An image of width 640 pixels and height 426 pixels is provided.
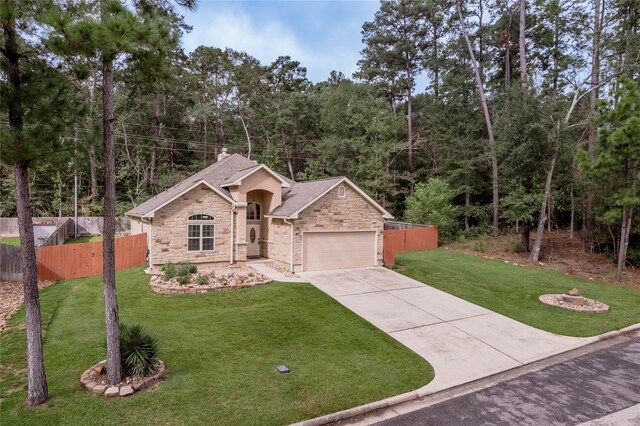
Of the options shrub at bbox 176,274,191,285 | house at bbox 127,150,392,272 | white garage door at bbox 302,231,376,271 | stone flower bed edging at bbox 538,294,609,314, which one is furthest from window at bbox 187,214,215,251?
stone flower bed edging at bbox 538,294,609,314

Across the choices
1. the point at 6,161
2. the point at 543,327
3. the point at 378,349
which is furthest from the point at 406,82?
the point at 6,161

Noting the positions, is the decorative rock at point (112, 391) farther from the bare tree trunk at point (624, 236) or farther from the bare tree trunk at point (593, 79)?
the bare tree trunk at point (593, 79)

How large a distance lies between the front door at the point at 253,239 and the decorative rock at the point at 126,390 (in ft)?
42.0

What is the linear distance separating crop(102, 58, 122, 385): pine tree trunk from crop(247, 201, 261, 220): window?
42.1 ft

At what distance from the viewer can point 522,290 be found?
14148 millimetres

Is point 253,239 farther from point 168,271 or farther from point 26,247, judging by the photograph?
point 26,247

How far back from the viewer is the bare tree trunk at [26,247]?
5.51 metres

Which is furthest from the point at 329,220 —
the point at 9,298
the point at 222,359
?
the point at 9,298

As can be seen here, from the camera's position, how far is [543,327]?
1046 cm

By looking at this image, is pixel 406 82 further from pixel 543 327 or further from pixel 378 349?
pixel 378 349

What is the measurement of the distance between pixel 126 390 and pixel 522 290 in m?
13.9

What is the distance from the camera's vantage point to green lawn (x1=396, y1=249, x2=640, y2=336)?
10906mm

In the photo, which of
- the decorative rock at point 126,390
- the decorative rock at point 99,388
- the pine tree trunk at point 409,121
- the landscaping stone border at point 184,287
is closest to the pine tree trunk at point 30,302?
the decorative rock at point 99,388

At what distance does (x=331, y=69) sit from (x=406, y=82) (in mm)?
18194
